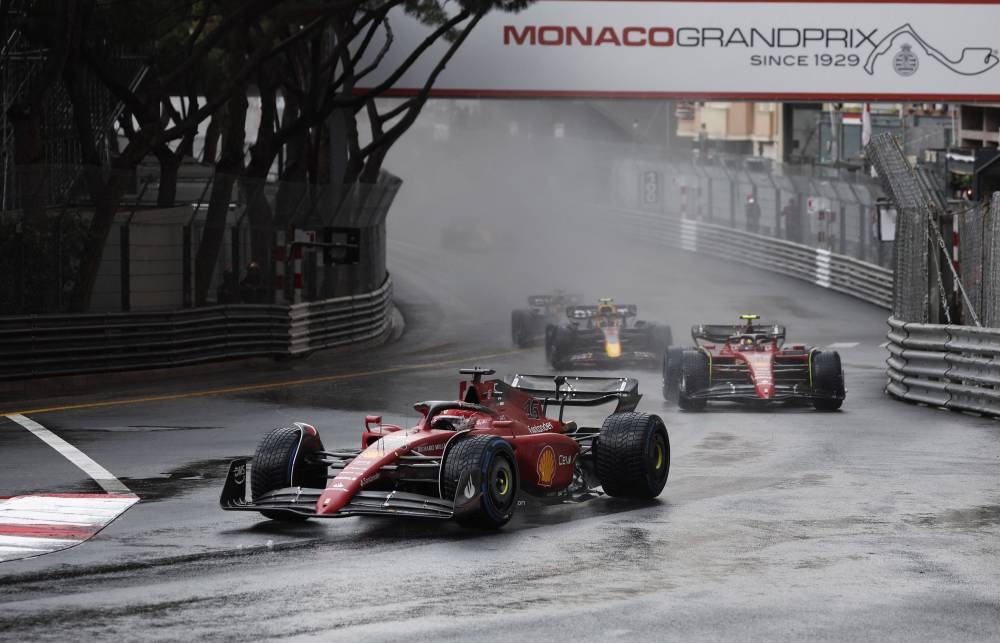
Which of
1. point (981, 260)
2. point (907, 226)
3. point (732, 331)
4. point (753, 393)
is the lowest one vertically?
point (753, 393)

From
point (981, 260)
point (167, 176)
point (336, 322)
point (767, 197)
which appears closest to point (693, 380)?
point (981, 260)

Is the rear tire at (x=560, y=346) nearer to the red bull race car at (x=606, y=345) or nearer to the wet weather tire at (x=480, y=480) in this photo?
the red bull race car at (x=606, y=345)

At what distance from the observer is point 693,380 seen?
21.2 m

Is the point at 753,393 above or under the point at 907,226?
under

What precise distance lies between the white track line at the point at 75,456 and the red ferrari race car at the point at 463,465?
187 centimetres

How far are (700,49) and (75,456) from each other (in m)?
22.8

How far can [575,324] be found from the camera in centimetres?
2794

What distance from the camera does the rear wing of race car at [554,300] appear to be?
32719 mm

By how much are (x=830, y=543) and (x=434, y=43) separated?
26.1m

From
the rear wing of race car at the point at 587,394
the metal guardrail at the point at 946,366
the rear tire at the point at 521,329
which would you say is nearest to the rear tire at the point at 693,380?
the metal guardrail at the point at 946,366

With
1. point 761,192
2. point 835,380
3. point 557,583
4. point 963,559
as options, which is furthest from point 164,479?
point 761,192

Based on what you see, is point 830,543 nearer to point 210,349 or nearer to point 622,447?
point 622,447

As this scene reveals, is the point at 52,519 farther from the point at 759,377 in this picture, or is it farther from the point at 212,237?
the point at 212,237

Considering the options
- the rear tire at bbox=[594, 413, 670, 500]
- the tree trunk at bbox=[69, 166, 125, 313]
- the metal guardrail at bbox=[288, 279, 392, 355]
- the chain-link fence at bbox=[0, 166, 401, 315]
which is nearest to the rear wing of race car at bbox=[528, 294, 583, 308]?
the metal guardrail at bbox=[288, 279, 392, 355]
